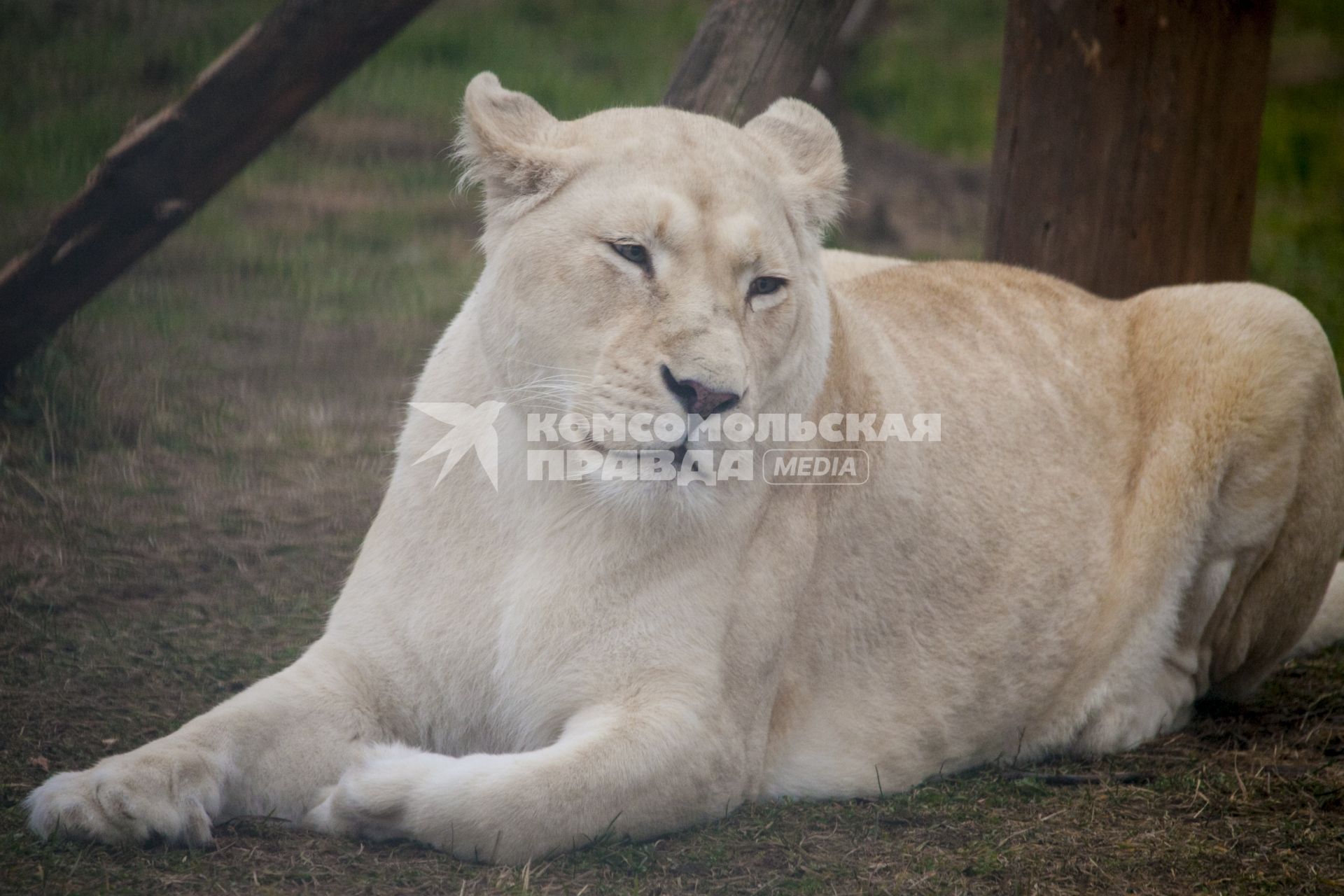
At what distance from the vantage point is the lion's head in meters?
3.01

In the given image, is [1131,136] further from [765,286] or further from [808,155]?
[765,286]

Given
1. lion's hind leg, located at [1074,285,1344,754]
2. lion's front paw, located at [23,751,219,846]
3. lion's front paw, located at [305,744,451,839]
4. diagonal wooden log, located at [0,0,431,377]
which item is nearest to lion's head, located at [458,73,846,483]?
lion's front paw, located at [305,744,451,839]

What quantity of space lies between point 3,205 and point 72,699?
283cm

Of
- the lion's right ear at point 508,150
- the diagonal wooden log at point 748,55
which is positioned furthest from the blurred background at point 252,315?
the diagonal wooden log at point 748,55

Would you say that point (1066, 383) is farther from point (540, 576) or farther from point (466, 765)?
point (466, 765)

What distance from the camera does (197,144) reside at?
4.64 meters

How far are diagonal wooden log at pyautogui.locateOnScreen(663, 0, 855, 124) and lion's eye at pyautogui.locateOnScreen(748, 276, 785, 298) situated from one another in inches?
69.8

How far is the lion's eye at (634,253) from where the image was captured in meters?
3.11

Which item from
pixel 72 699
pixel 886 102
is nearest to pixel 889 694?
pixel 72 699

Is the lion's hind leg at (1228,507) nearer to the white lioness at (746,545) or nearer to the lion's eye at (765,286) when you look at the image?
the white lioness at (746,545)

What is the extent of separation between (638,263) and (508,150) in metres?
0.41

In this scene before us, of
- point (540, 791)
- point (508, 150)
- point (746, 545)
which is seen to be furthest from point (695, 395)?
point (540, 791)

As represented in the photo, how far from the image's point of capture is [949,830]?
3518 mm

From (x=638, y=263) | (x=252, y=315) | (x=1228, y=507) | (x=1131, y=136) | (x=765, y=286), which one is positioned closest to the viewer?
(x=638, y=263)
